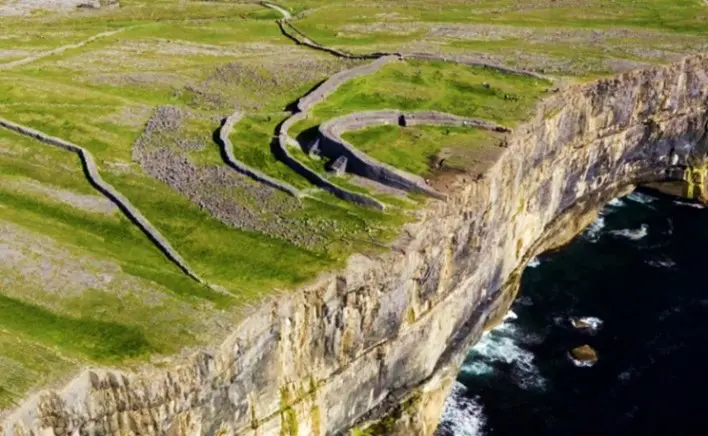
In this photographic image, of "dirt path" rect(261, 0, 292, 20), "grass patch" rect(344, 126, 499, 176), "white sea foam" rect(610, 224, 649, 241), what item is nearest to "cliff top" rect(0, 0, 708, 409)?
"grass patch" rect(344, 126, 499, 176)

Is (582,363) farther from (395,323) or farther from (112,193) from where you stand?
(112,193)

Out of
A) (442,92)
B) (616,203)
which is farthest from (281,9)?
(616,203)

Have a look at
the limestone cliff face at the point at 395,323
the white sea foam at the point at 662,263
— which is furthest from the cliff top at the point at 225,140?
the white sea foam at the point at 662,263

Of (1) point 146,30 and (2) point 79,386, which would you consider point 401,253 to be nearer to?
(2) point 79,386

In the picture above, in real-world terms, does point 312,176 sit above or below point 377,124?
below

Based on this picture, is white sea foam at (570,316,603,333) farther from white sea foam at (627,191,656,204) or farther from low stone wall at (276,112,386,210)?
white sea foam at (627,191,656,204)
